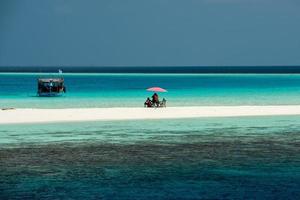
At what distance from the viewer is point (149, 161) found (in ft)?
64.1

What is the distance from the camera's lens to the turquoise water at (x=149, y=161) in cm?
1505

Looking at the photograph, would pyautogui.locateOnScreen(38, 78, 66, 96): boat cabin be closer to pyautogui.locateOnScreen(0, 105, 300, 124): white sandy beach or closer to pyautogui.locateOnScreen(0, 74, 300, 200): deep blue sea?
pyautogui.locateOnScreen(0, 105, 300, 124): white sandy beach

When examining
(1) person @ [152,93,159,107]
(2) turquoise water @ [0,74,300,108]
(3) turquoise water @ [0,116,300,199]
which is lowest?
(3) turquoise water @ [0,116,300,199]

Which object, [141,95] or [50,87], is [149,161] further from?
[141,95]

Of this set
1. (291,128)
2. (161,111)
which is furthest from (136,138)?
(161,111)

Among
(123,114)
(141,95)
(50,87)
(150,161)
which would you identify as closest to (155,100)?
(123,114)

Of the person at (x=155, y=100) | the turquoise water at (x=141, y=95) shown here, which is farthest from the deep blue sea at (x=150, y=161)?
the turquoise water at (x=141, y=95)

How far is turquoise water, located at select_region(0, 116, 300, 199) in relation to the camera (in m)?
15.0

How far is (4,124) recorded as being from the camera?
31688 millimetres

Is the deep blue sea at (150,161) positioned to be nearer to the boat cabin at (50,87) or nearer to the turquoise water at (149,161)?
the turquoise water at (149,161)

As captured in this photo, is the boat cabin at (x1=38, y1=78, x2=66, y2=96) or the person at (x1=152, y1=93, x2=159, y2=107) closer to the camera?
the person at (x1=152, y1=93, x2=159, y2=107)

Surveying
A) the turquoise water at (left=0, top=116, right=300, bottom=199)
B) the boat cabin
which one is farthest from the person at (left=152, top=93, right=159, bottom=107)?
the boat cabin

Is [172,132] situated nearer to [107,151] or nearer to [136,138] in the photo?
[136,138]

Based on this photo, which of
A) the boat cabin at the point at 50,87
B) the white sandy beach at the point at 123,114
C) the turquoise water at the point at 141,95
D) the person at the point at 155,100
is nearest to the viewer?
the white sandy beach at the point at 123,114
